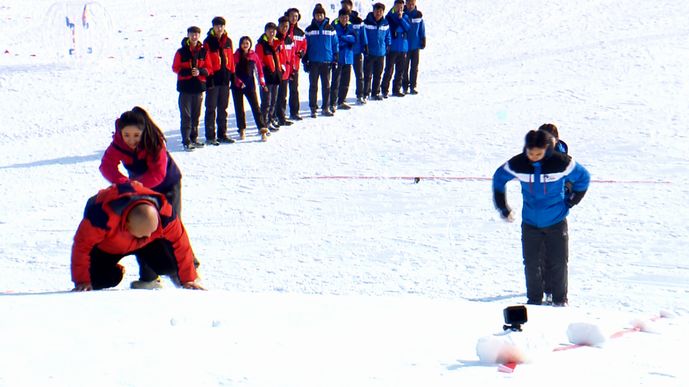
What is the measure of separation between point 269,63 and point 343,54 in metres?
1.98

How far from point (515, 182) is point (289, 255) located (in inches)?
135

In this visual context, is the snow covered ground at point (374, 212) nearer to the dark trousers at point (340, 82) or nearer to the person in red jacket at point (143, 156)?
the dark trousers at point (340, 82)

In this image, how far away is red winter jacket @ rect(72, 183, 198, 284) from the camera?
212 inches

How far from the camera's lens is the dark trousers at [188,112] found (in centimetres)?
1246

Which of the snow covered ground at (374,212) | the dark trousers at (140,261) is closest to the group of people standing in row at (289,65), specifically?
the snow covered ground at (374,212)

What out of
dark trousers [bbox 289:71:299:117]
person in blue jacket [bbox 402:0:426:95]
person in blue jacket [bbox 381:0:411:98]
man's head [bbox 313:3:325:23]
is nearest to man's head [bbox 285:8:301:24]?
man's head [bbox 313:3:325:23]

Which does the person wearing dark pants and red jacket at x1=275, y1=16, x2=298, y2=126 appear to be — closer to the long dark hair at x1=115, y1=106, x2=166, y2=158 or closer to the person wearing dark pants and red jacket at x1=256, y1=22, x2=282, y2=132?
the person wearing dark pants and red jacket at x1=256, y1=22, x2=282, y2=132

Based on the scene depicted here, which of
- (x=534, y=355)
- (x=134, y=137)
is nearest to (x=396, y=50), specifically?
(x=134, y=137)

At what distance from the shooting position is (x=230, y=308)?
4688mm

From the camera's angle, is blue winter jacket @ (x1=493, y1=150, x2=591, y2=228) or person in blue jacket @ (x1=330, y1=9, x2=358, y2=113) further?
person in blue jacket @ (x1=330, y1=9, x2=358, y2=113)

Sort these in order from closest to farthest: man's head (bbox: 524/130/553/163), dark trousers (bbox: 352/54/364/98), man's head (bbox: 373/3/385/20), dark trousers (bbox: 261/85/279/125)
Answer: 1. man's head (bbox: 524/130/553/163)
2. dark trousers (bbox: 261/85/279/125)
3. man's head (bbox: 373/3/385/20)
4. dark trousers (bbox: 352/54/364/98)

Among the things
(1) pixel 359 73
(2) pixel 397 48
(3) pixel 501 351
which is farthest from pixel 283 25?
(3) pixel 501 351

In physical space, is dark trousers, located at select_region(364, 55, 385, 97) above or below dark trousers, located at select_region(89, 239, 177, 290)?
above

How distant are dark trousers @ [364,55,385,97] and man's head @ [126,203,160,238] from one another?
1060 cm
